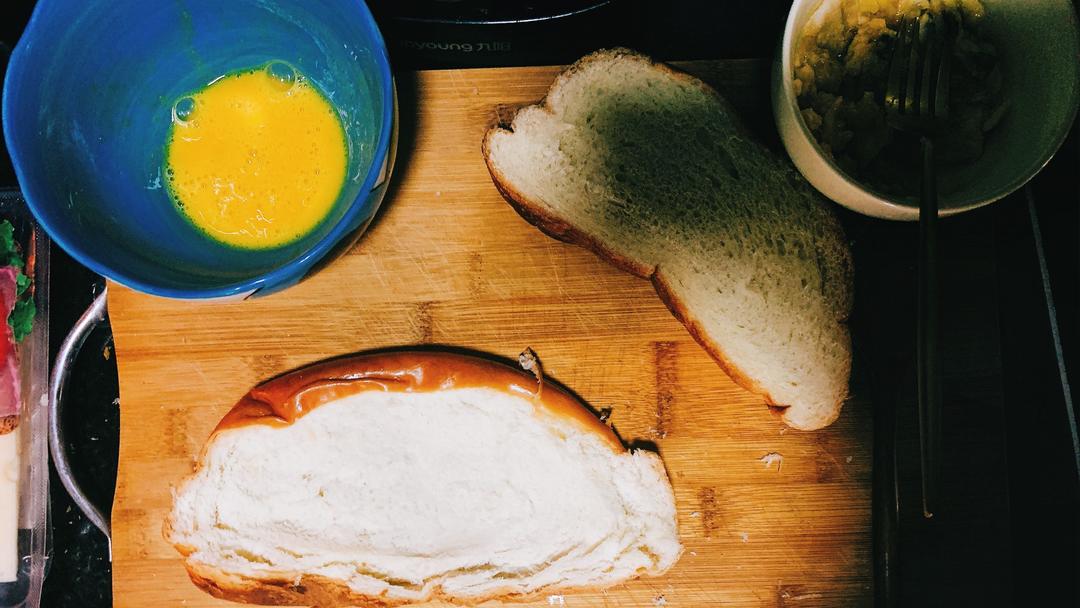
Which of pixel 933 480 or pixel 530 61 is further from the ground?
pixel 530 61

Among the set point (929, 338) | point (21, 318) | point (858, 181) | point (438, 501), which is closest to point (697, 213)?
point (858, 181)

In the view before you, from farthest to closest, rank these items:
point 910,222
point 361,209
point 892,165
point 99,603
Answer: point 99,603
point 910,222
point 892,165
point 361,209

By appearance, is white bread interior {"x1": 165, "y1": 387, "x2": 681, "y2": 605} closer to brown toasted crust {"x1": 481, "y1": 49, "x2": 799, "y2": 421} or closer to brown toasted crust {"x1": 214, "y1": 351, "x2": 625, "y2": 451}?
brown toasted crust {"x1": 214, "y1": 351, "x2": 625, "y2": 451}

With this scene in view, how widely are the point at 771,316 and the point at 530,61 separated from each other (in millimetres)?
542

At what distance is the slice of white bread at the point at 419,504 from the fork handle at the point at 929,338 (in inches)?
14.4

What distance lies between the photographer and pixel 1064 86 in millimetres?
971

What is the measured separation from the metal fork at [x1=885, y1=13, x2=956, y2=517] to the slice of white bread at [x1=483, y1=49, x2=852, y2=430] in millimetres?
155

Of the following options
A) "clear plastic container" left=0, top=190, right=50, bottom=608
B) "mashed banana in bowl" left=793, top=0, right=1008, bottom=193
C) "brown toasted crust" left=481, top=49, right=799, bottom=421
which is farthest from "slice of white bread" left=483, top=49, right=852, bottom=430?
"clear plastic container" left=0, top=190, right=50, bottom=608

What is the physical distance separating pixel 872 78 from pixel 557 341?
583 mm

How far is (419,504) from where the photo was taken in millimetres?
1183

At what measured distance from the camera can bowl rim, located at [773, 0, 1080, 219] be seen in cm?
96

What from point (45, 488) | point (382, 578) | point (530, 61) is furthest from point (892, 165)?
point (45, 488)

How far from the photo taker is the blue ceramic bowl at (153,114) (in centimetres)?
89

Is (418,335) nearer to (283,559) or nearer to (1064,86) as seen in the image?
(283,559)
